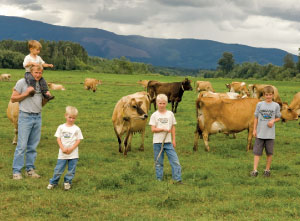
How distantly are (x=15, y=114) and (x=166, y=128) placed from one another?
6660 mm

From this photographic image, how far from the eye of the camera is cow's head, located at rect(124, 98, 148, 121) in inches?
416

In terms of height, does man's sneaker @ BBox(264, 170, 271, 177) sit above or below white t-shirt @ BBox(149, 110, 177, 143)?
below

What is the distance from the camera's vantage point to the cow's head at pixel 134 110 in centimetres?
1056

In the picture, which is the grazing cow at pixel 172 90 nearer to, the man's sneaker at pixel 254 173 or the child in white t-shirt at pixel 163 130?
the man's sneaker at pixel 254 173

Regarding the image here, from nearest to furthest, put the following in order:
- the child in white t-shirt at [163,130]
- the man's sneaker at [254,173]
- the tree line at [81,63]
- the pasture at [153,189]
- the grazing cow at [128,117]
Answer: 1. the pasture at [153,189]
2. the child in white t-shirt at [163,130]
3. the man's sneaker at [254,173]
4. the grazing cow at [128,117]
5. the tree line at [81,63]

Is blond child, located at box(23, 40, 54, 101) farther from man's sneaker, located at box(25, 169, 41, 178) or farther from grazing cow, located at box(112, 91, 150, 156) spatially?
grazing cow, located at box(112, 91, 150, 156)

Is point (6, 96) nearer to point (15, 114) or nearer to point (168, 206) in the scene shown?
point (15, 114)

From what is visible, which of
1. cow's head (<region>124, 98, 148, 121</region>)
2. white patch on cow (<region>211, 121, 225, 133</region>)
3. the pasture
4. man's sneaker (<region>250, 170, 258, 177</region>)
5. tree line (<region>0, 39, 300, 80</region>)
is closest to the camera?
the pasture

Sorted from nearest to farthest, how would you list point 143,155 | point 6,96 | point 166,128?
point 166,128 → point 143,155 → point 6,96

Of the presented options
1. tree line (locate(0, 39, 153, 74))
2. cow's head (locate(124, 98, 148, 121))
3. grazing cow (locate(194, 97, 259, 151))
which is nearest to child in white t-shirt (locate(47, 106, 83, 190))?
cow's head (locate(124, 98, 148, 121))

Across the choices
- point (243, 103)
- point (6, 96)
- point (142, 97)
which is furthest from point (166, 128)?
point (6, 96)

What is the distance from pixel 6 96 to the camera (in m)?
30.3

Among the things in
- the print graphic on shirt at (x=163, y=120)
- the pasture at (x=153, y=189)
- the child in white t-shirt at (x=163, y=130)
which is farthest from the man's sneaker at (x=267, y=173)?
the print graphic on shirt at (x=163, y=120)

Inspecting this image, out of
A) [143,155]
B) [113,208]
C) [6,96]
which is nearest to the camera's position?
[113,208]
